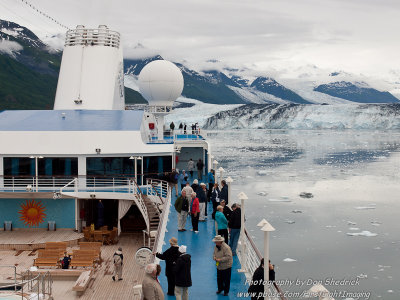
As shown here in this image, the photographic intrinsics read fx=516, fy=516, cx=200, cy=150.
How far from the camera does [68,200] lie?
1831 centimetres

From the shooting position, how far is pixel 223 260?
9117 millimetres

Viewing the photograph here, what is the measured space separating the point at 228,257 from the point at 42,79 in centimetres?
18172

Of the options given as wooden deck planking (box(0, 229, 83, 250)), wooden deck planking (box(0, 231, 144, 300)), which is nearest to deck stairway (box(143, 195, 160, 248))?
wooden deck planking (box(0, 231, 144, 300))

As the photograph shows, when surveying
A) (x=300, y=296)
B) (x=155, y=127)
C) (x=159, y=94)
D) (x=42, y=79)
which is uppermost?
(x=42, y=79)

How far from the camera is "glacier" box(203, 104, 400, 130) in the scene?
107812 mm

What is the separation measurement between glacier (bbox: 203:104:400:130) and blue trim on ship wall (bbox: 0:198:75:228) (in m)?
97.6

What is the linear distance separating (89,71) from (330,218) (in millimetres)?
13536

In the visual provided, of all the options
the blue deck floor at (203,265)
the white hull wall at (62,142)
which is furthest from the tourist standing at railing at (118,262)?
the white hull wall at (62,142)

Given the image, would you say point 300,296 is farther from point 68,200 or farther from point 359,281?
point 68,200

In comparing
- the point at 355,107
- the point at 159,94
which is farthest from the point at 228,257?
the point at 355,107

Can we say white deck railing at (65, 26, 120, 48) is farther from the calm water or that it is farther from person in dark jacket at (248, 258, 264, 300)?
person in dark jacket at (248, 258, 264, 300)

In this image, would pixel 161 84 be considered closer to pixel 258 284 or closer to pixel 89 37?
pixel 89 37

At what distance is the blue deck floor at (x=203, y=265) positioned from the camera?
389 inches

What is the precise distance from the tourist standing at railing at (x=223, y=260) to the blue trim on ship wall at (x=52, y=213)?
33.0ft
